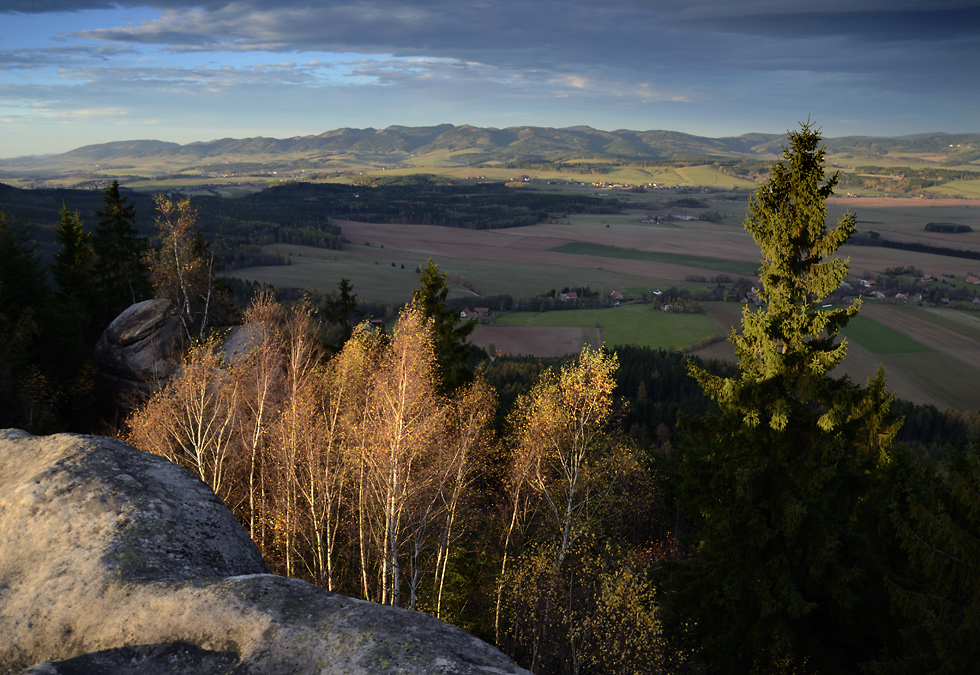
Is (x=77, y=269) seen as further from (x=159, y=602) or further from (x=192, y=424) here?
(x=159, y=602)

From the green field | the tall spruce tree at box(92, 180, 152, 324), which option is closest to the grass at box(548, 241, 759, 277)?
the green field

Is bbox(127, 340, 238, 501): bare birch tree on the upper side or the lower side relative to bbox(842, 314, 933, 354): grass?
upper

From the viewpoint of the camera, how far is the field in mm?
82562

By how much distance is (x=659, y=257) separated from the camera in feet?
539

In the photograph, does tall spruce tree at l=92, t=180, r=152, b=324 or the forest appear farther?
tall spruce tree at l=92, t=180, r=152, b=324

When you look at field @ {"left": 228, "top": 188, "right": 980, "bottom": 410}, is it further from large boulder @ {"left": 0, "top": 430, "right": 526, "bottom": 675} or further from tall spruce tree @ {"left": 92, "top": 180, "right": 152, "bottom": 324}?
large boulder @ {"left": 0, "top": 430, "right": 526, "bottom": 675}

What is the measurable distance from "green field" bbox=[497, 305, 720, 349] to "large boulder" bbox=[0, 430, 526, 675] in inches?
3217

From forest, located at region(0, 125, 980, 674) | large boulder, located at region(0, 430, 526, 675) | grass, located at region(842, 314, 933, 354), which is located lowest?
grass, located at region(842, 314, 933, 354)

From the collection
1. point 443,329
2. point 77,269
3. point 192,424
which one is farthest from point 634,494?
point 77,269

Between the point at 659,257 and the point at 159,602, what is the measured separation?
6631 inches

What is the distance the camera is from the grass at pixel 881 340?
8531 centimetres

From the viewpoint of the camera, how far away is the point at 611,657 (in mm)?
16875

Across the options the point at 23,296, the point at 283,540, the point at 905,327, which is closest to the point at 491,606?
the point at 283,540

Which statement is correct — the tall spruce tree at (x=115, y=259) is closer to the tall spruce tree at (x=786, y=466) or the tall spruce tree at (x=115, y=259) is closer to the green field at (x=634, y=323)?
the tall spruce tree at (x=786, y=466)
